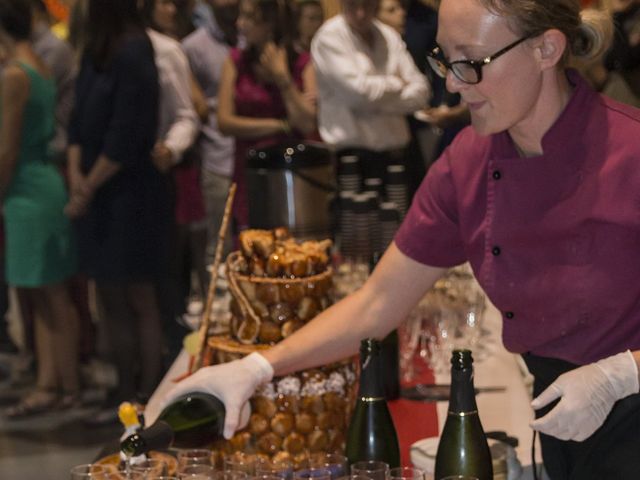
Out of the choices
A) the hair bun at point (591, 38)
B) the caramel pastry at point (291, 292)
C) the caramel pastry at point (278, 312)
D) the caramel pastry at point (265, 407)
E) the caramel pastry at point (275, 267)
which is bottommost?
the caramel pastry at point (265, 407)

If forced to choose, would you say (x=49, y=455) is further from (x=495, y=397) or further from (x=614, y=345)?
(x=614, y=345)

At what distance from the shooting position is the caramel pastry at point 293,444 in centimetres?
191

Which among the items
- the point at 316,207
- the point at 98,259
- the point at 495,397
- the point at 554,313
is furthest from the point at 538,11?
the point at 98,259

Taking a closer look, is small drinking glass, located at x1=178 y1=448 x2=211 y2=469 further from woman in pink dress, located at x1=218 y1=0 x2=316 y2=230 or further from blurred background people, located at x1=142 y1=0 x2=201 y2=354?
woman in pink dress, located at x1=218 y1=0 x2=316 y2=230

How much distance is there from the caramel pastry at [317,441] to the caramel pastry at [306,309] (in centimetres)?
→ 24

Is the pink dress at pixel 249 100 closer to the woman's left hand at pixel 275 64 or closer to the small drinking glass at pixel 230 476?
the woman's left hand at pixel 275 64

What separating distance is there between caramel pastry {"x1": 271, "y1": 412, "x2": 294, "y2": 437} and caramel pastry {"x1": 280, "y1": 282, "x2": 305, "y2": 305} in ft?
0.74

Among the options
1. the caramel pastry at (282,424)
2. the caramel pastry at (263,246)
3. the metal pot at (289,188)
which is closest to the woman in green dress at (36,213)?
the metal pot at (289,188)

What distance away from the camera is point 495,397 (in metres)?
2.56

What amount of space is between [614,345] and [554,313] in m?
0.11

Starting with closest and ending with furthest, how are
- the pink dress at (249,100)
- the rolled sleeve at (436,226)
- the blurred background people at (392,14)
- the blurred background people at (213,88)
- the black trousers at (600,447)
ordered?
the black trousers at (600,447) < the rolled sleeve at (436,226) < the pink dress at (249,100) < the blurred background people at (213,88) < the blurred background people at (392,14)

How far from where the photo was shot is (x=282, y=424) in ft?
6.32

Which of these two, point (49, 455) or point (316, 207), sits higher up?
point (316, 207)

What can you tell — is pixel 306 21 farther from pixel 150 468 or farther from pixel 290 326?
pixel 150 468
